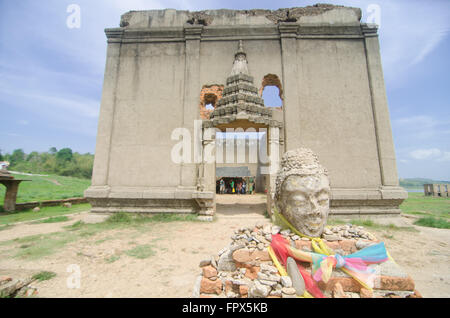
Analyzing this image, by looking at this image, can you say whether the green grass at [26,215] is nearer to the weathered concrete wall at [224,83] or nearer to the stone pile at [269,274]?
the weathered concrete wall at [224,83]

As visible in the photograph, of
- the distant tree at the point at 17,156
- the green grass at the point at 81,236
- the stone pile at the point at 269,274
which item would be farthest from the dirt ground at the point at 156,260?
the distant tree at the point at 17,156

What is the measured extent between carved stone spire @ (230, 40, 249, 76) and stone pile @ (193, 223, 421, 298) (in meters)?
6.69

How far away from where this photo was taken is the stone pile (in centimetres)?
226

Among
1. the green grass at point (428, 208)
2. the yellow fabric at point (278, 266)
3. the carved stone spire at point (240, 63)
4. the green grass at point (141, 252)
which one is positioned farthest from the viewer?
the green grass at point (428, 208)

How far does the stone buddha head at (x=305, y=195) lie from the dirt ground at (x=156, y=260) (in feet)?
6.22

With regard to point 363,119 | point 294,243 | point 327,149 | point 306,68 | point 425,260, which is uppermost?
point 306,68

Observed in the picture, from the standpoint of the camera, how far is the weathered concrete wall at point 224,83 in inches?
294

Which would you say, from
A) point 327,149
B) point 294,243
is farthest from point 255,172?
point 294,243

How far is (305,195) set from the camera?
2.74 metres

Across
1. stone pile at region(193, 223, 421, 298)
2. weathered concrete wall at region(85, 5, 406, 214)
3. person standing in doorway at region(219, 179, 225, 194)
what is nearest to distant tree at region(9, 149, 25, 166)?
person standing in doorway at region(219, 179, 225, 194)

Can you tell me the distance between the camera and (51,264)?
12.4ft

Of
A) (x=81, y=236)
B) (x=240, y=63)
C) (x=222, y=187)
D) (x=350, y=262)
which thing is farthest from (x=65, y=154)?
(x=350, y=262)
